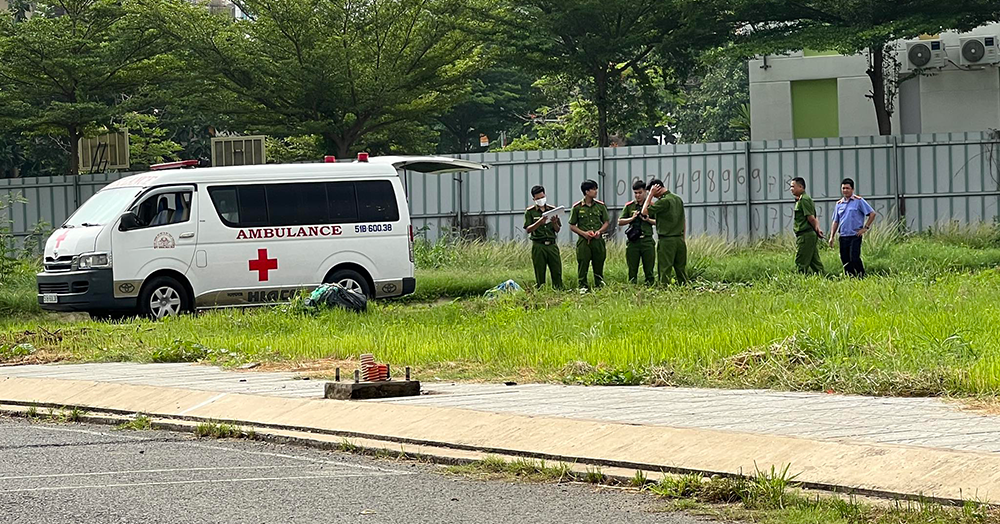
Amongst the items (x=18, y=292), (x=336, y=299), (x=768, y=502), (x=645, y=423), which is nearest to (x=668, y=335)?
(x=645, y=423)

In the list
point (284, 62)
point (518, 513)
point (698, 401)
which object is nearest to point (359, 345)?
point (698, 401)

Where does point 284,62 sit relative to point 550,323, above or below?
above

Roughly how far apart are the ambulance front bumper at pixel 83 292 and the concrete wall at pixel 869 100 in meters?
24.1

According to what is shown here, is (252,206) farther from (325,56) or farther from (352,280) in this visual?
(325,56)

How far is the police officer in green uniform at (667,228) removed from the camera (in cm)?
1986

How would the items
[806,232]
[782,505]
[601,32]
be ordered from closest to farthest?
[782,505] → [806,232] → [601,32]

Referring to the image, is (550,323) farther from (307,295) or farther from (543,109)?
(543,109)

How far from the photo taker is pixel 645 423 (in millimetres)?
8414

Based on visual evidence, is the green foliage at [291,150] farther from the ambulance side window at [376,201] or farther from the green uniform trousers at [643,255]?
the green uniform trousers at [643,255]

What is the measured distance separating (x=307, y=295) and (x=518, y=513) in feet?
43.0

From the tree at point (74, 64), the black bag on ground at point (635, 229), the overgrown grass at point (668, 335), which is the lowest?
the overgrown grass at point (668, 335)

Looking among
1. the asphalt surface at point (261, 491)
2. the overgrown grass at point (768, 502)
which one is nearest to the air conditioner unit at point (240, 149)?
the asphalt surface at point (261, 491)

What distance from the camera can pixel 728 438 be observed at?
25.1ft

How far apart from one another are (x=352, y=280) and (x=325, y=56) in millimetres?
12665
